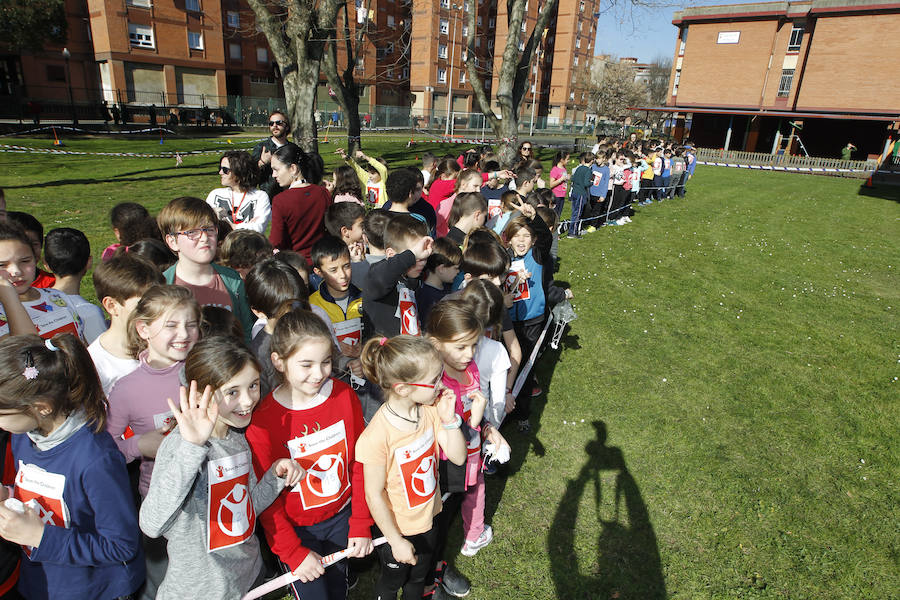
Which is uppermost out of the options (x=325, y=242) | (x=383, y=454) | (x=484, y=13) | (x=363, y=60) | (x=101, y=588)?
(x=484, y=13)

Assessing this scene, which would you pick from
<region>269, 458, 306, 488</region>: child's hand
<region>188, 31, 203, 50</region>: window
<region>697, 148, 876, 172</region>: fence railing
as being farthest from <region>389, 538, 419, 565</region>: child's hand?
<region>188, 31, 203, 50</region>: window

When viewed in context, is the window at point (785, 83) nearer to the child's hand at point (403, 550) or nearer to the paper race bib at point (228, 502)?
the child's hand at point (403, 550)

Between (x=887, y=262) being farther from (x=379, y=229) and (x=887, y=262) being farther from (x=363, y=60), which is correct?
(x=363, y=60)

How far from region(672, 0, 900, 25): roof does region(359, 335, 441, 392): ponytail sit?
2186 inches

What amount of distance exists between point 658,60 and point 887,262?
4653 inches

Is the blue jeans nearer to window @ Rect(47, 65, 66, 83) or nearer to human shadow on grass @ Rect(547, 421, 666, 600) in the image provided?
human shadow on grass @ Rect(547, 421, 666, 600)

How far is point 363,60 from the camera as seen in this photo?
5516cm

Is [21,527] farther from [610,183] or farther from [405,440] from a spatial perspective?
[610,183]

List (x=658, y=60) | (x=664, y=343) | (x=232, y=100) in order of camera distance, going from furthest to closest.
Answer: (x=658, y=60) → (x=232, y=100) → (x=664, y=343)

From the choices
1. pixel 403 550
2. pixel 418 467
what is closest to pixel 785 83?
pixel 418 467

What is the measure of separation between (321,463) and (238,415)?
55 centimetres

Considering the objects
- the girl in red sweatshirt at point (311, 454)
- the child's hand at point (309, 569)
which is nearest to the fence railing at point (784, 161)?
the girl in red sweatshirt at point (311, 454)

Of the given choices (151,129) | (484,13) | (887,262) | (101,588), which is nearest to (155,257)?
(101,588)

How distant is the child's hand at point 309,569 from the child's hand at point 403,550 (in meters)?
0.36
